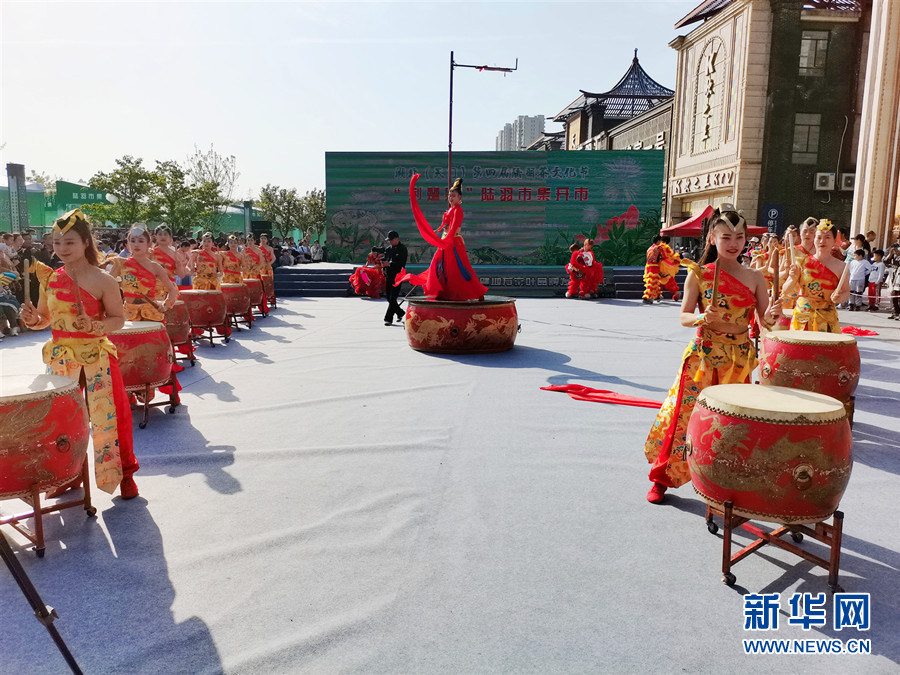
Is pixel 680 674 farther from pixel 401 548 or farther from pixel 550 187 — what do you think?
pixel 550 187

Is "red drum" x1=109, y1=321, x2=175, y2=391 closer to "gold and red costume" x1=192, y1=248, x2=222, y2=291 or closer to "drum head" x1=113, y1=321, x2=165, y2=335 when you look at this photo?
"drum head" x1=113, y1=321, x2=165, y2=335

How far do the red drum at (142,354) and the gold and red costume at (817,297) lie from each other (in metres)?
5.17

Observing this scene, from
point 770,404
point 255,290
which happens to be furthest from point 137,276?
point 255,290

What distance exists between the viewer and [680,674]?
6.59ft

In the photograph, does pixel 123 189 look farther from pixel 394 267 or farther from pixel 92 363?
pixel 92 363

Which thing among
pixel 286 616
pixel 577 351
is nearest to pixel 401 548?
pixel 286 616

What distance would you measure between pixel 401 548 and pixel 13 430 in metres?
1.71

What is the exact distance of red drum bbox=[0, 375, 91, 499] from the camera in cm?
261

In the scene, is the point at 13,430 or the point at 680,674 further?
the point at 13,430

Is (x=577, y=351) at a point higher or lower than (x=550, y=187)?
lower

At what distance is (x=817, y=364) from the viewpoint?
424cm

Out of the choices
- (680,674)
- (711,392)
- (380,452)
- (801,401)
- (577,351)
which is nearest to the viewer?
(680,674)

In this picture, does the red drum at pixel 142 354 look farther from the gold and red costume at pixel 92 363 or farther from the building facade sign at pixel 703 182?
the building facade sign at pixel 703 182

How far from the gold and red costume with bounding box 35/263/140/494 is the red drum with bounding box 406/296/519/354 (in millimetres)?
4563
